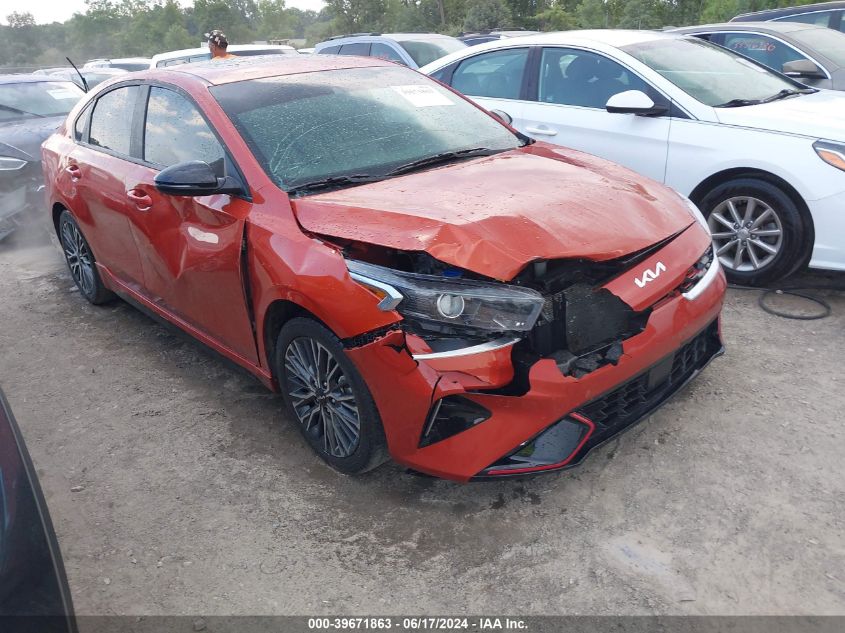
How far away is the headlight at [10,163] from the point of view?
7.07 meters

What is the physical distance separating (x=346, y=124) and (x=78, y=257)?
109 inches

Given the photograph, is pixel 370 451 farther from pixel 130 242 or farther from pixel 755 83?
pixel 755 83

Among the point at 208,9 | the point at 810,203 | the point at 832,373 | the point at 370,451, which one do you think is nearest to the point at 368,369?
the point at 370,451

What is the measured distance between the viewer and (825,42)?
7.48m

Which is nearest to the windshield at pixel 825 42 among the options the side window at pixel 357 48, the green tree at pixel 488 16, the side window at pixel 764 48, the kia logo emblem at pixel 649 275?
the side window at pixel 764 48

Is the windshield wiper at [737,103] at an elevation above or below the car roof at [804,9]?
below

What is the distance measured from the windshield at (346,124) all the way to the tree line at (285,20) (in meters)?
19.1

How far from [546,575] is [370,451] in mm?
829

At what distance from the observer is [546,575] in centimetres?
252

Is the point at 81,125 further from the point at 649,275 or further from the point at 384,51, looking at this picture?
the point at 384,51

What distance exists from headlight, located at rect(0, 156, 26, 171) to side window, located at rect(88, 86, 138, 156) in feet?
9.63

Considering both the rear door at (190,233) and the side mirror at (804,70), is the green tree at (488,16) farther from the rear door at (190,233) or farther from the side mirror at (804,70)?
the rear door at (190,233)

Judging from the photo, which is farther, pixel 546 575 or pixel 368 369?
pixel 368 369

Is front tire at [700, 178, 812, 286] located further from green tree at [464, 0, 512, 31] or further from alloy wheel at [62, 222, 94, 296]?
green tree at [464, 0, 512, 31]
